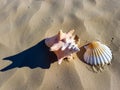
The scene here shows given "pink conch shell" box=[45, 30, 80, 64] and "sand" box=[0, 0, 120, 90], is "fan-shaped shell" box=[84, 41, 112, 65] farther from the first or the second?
"pink conch shell" box=[45, 30, 80, 64]

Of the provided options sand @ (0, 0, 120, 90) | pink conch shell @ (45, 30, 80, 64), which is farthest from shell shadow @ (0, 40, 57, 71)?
pink conch shell @ (45, 30, 80, 64)

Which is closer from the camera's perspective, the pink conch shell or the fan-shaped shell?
the pink conch shell

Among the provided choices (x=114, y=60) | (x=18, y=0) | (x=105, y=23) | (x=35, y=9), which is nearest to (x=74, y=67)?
(x=114, y=60)

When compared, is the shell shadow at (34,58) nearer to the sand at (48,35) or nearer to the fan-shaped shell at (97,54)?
the sand at (48,35)

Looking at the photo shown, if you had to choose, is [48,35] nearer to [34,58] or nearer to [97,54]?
[34,58]

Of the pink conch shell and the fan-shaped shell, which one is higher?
the pink conch shell

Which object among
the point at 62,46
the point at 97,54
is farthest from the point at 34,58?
the point at 97,54
